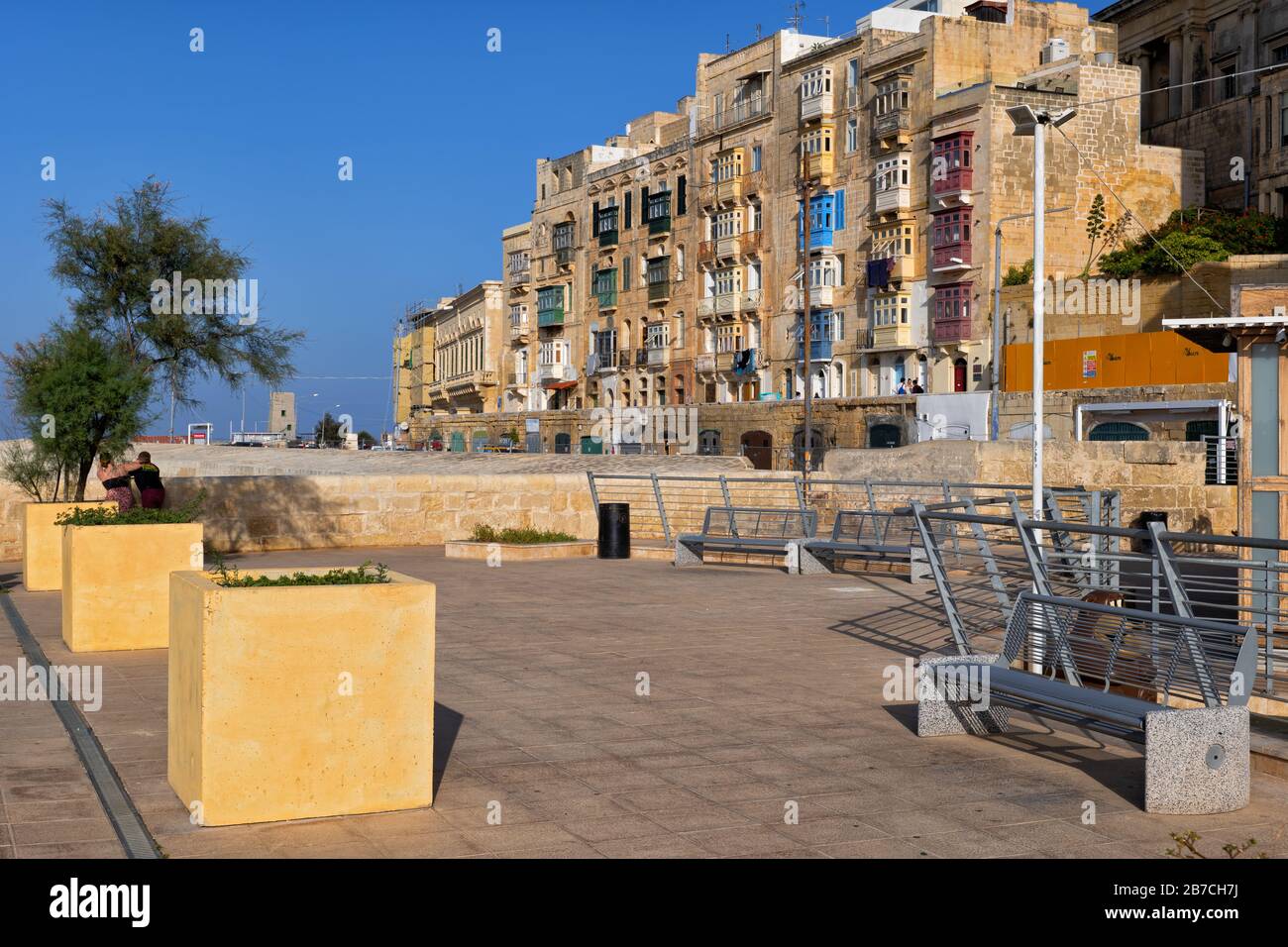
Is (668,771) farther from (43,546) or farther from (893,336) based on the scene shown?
(893,336)

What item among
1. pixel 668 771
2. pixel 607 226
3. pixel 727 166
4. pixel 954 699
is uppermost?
pixel 727 166

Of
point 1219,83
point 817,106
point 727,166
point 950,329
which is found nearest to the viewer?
point 950,329

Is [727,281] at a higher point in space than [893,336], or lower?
higher

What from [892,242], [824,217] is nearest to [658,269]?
[824,217]

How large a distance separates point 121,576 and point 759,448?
4401 centimetres

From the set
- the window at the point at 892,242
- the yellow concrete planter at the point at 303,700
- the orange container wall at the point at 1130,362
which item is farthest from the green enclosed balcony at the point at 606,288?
the yellow concrete planter at the point at 303,700

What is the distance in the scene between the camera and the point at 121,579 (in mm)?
10922

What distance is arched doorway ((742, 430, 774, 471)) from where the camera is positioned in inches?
A: 2115

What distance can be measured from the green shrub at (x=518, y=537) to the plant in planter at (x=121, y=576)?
8979 mm

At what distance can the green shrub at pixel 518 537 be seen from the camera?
806 inches

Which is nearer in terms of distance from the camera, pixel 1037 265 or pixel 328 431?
pixel 1037 265
